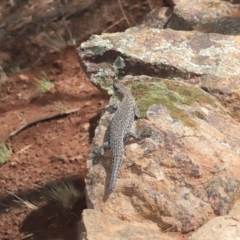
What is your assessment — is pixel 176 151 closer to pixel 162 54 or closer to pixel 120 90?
pixel 120 90

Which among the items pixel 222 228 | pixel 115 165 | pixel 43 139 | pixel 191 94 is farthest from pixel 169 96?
pixel 43 139

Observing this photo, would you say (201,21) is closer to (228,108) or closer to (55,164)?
(228,108)

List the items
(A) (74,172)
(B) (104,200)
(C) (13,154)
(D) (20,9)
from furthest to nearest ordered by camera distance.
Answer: (D) (20,9), (C) (13,154), (A) (74,172), (B) (104,200)

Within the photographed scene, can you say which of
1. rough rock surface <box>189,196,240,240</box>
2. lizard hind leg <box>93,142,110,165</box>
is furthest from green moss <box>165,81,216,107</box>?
rough rock surface <box>189,196,240,240</box>

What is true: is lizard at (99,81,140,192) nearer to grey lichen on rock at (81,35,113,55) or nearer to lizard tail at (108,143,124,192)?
lizard tail at (108,143,124,192)

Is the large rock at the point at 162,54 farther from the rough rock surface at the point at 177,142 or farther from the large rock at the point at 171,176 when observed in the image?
the large rock at the point at 171,176

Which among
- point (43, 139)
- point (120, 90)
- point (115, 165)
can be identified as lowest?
point (43, 139)

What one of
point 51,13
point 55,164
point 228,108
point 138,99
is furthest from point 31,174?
point 51,13

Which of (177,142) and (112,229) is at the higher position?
(177,142)
